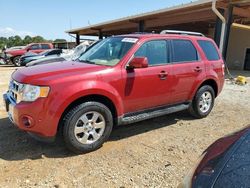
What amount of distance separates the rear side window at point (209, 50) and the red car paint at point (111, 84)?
14 cm

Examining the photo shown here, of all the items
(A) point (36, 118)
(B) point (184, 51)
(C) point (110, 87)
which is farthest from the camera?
(B) point (184, 51)

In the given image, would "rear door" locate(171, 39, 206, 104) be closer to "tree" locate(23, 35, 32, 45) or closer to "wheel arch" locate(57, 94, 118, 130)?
"wheel arch" locate(57, 94, 118, 130)

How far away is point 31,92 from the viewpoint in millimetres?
3822

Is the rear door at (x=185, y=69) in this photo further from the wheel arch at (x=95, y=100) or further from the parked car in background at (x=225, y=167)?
the parked car in background at (x=225, y=167)

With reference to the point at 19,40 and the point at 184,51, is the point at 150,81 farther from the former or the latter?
the point at 19,40

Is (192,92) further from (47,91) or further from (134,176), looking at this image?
(47,91)

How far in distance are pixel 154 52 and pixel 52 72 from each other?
75.7 inches

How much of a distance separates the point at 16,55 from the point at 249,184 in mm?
22046

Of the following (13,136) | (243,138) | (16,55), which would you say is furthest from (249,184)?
(16,55)

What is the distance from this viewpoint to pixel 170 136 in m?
4.91

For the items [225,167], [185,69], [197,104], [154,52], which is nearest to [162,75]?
[154,52]

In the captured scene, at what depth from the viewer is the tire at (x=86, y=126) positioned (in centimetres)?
394

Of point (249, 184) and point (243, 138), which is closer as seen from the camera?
point (249, 184)

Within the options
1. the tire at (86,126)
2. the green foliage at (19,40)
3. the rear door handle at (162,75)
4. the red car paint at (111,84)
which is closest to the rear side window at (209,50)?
the red car paint at (111,84)
